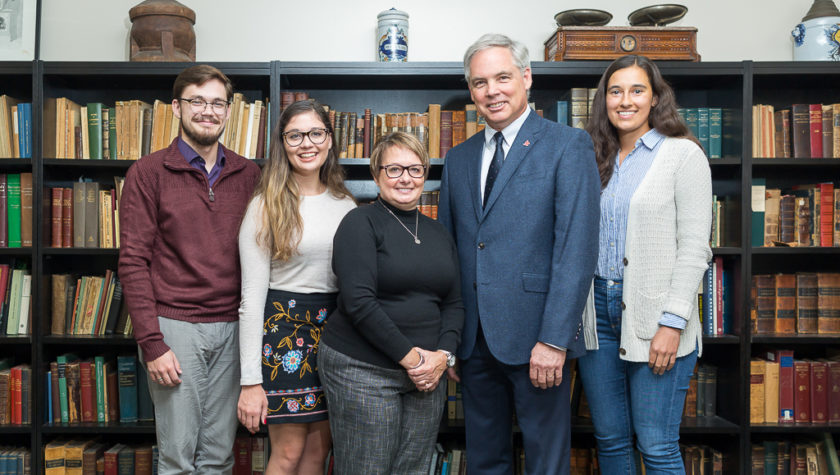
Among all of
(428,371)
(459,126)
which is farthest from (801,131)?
(428,371)

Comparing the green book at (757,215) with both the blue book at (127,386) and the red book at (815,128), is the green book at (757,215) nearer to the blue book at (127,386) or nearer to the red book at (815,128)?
the red book at (815,128)

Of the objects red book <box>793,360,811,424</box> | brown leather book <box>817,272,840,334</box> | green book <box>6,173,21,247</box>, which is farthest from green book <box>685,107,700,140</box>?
green book <box>6,173,21,247</box>

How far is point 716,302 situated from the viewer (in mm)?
2523

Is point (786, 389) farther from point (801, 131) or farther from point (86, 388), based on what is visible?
point (86, 388)

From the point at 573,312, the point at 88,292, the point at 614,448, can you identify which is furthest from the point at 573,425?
the point at 88,292

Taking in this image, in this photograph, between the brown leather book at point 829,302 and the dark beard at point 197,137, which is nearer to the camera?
the dark beard at point 197,137

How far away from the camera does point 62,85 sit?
2.63 meters

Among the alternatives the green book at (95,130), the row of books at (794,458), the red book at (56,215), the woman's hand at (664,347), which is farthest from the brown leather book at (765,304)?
the red book at (56,215)

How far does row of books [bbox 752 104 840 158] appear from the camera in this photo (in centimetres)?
251

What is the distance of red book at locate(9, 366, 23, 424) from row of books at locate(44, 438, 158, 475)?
0.17 meters

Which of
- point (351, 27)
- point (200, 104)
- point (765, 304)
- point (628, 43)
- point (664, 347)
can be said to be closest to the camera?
point (664, 347)

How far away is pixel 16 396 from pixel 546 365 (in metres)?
2.25

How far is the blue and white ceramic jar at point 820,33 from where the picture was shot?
2557 millimetres

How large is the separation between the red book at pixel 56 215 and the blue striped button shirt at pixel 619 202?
2.19 meters
